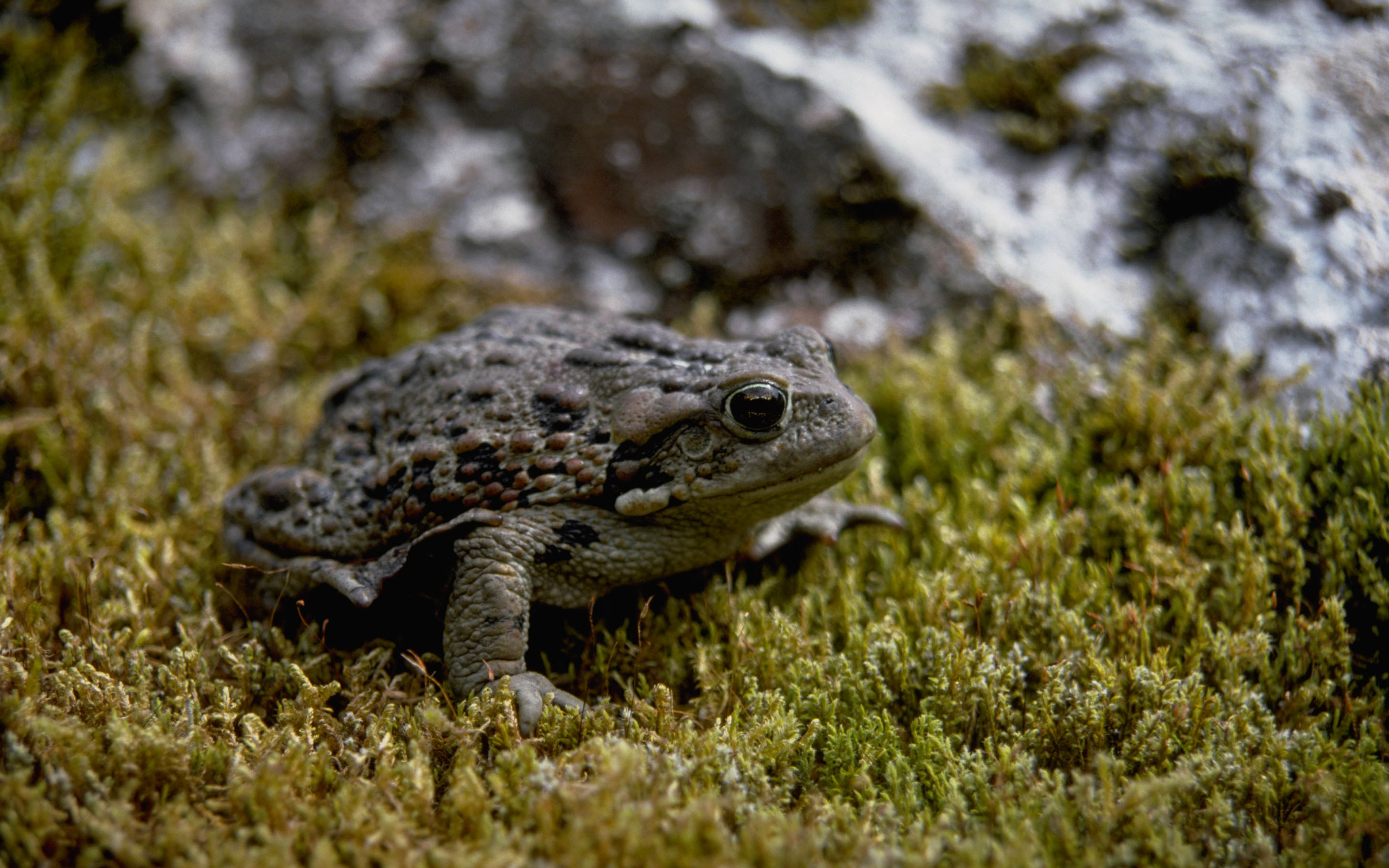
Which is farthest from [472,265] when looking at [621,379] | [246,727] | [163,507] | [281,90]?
[246,727]

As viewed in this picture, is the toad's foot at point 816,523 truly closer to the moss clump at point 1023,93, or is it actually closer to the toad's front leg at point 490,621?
the toad's front leg at point 490,621

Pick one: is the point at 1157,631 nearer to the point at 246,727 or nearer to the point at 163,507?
the point at 246,727

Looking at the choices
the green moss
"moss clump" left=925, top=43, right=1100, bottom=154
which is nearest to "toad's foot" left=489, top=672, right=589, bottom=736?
the green moss

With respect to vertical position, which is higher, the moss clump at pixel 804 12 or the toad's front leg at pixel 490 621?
the moss clump at pixel 804 12

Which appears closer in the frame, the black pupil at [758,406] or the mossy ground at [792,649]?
the mossy ground at [792,649]

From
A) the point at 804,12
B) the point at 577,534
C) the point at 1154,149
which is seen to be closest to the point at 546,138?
the point at 804,12

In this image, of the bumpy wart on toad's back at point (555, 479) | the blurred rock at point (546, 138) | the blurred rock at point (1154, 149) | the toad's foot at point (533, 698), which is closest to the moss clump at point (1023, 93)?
the blurred rock at point (1154, 149)

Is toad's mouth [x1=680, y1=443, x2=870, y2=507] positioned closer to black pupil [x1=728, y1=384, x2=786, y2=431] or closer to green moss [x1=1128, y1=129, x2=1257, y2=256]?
black pupil [x1=728, y1=384, x2=786, y2=431]
